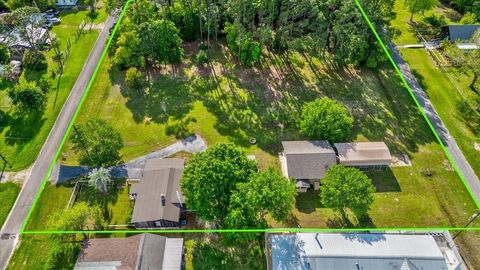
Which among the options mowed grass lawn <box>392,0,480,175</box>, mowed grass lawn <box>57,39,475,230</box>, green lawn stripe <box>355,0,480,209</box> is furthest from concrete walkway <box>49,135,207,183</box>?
mowed grass lawn <box>392,0,480,175</box>

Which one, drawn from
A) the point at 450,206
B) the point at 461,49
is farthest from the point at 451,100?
the point at 450,206

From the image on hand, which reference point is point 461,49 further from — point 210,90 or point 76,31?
point 76,31

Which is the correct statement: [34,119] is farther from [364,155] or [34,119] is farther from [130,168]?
Result: [364,155]

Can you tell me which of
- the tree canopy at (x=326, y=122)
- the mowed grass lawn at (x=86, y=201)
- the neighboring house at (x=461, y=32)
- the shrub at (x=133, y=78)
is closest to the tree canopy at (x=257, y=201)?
the tree canopy at (x=326, y=122)

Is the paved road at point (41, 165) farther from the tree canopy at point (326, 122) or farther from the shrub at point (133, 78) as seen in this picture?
the tree canopy at point (326, 122)

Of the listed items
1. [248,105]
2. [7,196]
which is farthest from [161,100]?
[7,196]

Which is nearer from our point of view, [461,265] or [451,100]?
[461,265]

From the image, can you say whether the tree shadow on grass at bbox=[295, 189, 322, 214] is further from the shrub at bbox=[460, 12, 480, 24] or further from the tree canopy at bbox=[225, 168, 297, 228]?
the shrub at bbox=[460, 12, 480, 24]
